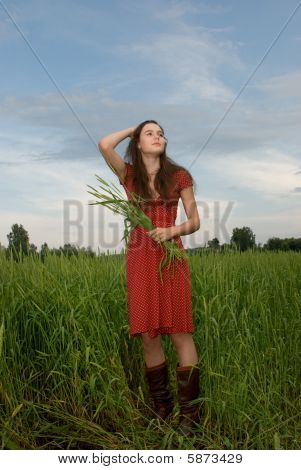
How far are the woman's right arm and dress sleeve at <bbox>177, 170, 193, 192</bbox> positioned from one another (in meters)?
0.28

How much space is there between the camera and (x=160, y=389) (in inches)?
122

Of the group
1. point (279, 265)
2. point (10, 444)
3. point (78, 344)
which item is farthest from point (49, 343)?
point (279, 265)

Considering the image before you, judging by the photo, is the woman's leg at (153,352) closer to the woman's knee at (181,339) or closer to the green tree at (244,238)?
the woman's knee at (181,339)

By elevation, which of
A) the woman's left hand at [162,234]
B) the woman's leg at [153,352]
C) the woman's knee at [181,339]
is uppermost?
the woman's left hand at [162,234]

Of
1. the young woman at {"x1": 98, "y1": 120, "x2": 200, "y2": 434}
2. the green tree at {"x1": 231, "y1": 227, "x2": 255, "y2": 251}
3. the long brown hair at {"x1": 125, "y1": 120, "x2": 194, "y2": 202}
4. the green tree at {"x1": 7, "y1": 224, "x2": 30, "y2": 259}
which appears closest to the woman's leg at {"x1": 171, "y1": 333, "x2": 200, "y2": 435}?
the young woman at {"x1": 98, "y1": 120, "x2": 200, "y2": 434}

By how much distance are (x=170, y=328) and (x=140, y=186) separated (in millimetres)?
716

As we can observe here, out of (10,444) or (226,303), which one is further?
(226,303)

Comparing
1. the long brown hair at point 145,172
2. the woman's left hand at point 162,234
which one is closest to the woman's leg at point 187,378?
the woman's left hand at point 162,234

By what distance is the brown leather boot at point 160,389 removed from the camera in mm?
3074

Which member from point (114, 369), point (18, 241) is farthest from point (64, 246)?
point (114, 369)

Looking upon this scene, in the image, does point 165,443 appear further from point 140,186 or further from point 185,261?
point 140,186

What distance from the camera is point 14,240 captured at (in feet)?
13.2

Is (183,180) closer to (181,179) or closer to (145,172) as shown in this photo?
(181,179)
